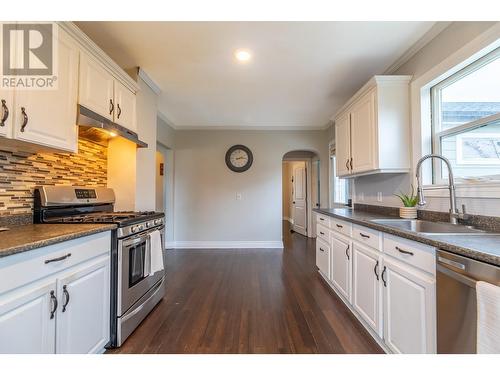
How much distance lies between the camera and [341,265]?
2.35 m

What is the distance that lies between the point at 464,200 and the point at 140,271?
2586 mm

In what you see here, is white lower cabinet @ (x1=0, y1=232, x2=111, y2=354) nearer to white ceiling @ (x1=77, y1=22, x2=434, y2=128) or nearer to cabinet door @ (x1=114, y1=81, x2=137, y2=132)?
cabinet door @ (x1=114, y1=81, x2=137, y2=132)

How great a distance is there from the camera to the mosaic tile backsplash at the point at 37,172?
A: 5.17 feet

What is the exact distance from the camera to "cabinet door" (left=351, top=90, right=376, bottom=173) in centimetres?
237

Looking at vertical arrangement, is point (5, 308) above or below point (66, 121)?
below

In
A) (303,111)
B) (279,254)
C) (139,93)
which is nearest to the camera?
(139,93)

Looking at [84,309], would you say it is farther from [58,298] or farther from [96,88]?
[96,88]

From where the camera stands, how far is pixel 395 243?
148 cm

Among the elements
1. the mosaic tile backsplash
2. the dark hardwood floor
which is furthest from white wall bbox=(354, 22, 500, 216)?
the mosaic tile backsplash

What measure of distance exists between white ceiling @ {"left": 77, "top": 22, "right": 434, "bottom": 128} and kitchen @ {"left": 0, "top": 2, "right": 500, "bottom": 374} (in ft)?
→ 0.07

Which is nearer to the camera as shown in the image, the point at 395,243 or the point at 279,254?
the point at 395,243

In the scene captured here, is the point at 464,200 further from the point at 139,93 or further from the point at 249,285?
the point at 139,93
